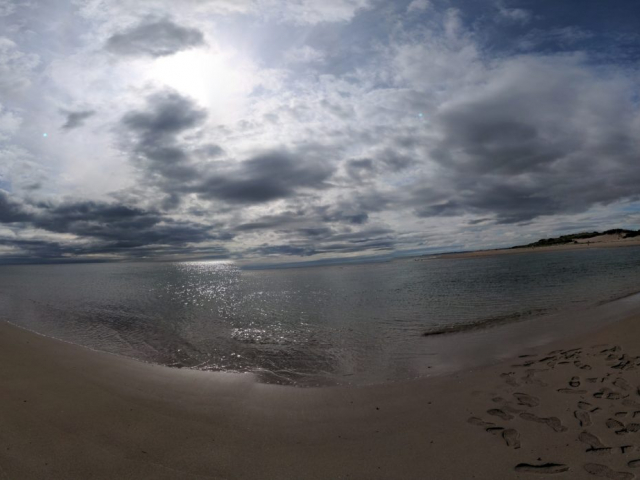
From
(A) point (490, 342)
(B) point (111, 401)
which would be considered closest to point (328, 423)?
(B) point (111, 401)

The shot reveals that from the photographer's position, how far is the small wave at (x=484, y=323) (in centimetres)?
1391

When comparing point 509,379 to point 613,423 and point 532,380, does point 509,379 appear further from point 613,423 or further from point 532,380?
point 613,423

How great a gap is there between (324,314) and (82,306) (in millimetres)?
18948

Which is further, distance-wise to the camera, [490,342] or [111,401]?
[490,342]

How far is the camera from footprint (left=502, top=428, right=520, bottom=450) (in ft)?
16.4

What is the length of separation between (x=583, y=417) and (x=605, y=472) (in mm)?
1583

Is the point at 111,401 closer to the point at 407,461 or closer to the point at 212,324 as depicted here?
the point at 407,461

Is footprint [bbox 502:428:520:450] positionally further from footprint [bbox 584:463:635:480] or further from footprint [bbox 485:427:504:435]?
footprint [bbox 584:463:635:480]

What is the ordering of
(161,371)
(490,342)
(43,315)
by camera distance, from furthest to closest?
1. (43,315)
2. (490,342)
3. (161,371)

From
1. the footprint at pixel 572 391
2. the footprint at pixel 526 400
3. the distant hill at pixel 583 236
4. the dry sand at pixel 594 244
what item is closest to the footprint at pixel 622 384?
the footprint at pixel 572 391

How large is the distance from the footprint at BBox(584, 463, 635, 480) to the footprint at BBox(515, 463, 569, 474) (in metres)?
0.27

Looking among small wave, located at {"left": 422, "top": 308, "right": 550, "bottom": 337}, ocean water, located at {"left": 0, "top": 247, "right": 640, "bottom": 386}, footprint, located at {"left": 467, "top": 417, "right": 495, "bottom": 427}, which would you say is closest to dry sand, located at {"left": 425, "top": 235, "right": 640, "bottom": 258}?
ocean water, located at {"left": 0, "top": 247, "right": 640, "bottom": 386}

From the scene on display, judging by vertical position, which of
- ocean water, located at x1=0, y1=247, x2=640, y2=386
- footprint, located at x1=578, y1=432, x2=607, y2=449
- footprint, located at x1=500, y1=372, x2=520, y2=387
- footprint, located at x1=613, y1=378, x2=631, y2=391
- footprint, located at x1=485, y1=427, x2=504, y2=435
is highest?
footprint, located at x1=613, y1=378, x2=631, y2=391

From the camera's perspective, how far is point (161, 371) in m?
9.67
